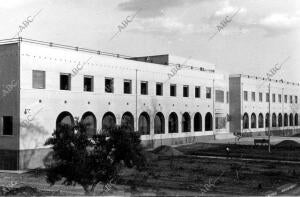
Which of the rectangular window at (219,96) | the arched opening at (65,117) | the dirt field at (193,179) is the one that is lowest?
the dirt field at (193,179)

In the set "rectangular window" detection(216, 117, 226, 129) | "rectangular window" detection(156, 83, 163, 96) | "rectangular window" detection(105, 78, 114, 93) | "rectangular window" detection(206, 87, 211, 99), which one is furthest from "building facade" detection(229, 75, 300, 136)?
"rectangular window" detection(105, 78, 114, 93)

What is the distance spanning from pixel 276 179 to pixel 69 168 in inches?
573

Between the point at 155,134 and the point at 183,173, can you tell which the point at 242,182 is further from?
the point at 155,134

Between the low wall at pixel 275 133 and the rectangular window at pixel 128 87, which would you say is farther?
the low wall at pixel 275 133

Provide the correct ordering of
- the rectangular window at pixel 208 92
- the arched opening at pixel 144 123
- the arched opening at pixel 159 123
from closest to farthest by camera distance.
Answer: the arched opening at pixel 144 123 < the arched opening at pixel 159 123 < the rectangular window at pixel 208 92

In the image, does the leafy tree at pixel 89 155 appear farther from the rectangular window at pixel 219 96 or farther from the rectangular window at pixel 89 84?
the rectangular window at pixel 219 96

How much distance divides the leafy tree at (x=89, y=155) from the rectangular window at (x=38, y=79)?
14174 millimetres

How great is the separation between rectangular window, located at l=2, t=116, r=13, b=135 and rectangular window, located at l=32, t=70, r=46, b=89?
311 centimetres

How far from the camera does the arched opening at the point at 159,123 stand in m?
50.0

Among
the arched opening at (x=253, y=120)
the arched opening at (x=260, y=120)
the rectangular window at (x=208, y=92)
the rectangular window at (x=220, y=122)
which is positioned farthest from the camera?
the arched opening at (x=260, y=120)

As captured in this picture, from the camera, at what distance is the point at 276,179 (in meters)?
28.4

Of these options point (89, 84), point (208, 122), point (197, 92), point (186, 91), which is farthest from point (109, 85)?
point (208, 122)

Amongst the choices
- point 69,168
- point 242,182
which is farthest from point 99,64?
point 69,168

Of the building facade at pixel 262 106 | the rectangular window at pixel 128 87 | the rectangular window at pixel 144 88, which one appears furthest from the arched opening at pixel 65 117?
the building facade at pixel 262 106
